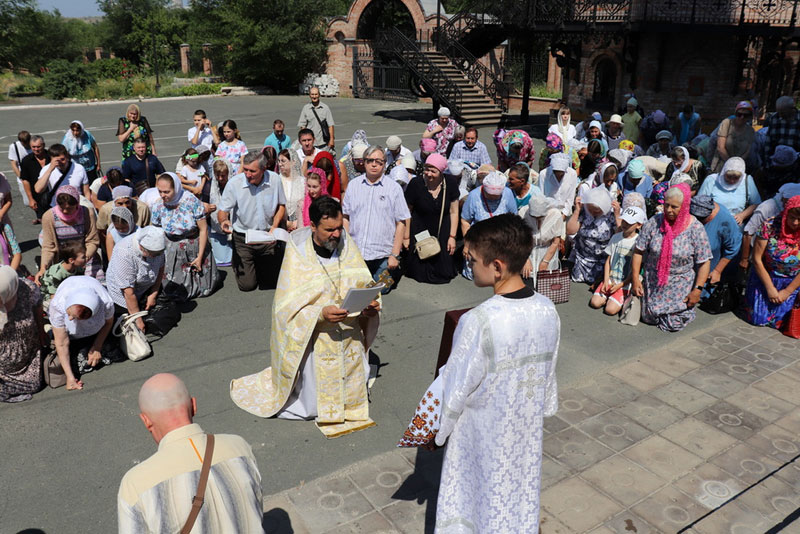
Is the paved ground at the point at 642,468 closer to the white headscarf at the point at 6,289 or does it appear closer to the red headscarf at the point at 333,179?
the white headscarf at the point at 6,289

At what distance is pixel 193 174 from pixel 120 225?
10.2 ft

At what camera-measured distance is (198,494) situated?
223 cm

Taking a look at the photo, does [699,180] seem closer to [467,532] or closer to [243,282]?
[243,282]

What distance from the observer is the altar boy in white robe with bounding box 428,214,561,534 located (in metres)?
2.93

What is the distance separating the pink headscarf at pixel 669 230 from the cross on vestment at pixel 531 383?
4.28 meters

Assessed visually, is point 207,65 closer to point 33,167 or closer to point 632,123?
point 632,123

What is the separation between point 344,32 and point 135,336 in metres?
30.7

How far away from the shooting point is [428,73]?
2336 cm

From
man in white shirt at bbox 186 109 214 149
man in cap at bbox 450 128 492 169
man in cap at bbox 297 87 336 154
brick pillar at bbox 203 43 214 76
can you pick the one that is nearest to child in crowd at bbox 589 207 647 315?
man in cap at bbox 450 128 492 169

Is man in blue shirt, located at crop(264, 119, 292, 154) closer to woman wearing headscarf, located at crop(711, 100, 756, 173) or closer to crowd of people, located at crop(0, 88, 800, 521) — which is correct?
crowd of people, located at crop(0, 88, 800, 521)

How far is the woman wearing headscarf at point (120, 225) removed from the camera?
6596 mm

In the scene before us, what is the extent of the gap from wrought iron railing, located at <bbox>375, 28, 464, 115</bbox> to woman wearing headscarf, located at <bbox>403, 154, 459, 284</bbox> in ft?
49.5

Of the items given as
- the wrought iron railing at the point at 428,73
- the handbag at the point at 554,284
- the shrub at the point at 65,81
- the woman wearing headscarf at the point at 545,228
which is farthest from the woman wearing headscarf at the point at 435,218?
the shrub at the point at 65,81

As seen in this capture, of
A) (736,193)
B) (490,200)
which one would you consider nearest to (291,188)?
(490,200)
